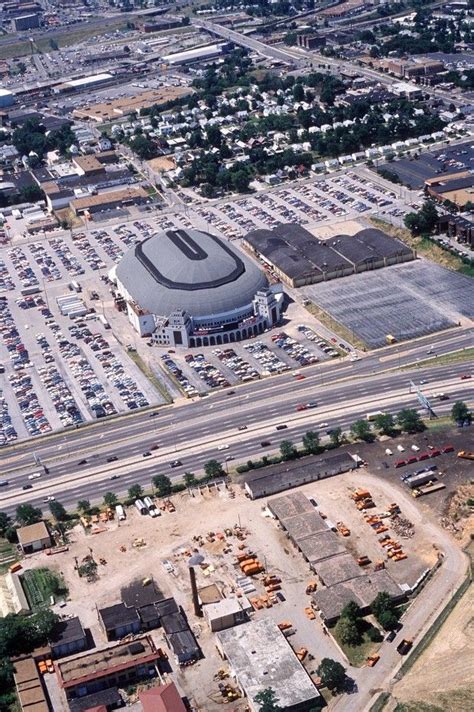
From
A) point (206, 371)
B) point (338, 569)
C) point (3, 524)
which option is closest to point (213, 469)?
point (338, 569)

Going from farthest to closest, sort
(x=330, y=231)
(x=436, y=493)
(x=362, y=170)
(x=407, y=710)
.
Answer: (x=362, y=170) → (x=330, y=231) → (x=436, y=493) → (x=407, y=710)

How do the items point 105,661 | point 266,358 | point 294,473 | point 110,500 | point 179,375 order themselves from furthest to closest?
point 266,358 → point 179,375 → point 294,473 → point 110,500 → point 105,661

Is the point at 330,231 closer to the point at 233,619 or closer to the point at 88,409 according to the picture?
the point at 88,409

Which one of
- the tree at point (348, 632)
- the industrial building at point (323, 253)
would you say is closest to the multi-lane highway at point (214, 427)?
the industrial building at point (323, 253)

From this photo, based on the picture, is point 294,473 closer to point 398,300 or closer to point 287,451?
point 287,451

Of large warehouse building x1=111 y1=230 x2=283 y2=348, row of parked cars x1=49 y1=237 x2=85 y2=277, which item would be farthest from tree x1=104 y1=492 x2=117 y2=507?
row of parked cars x1=49 y1=237 x2=85 y2=277

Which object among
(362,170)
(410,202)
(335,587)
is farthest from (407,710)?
(362,170)

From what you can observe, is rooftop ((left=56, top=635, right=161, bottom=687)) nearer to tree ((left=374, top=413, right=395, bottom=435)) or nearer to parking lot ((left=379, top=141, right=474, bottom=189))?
tree ((left=374, top=413, right=395, bottom=435))
